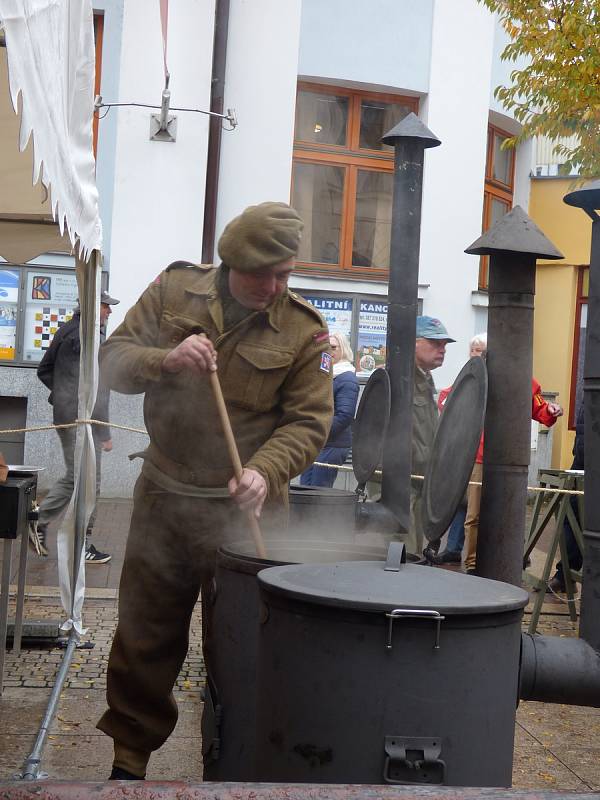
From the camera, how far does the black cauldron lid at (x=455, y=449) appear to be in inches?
136

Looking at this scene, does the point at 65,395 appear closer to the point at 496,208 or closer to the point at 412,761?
the point at 412,761

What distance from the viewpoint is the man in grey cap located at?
23.6ft

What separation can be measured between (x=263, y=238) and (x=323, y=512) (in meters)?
2.08

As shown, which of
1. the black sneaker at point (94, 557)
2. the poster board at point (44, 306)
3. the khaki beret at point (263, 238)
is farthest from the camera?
the poster board at point (44, 306)

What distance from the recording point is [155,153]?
35.7 ft

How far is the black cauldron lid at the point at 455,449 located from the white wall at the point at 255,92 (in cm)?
748

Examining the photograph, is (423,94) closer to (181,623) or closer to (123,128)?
(123,128)

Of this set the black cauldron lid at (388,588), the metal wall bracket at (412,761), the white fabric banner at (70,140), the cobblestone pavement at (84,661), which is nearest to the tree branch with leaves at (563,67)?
the white fabric banner at (70,140)

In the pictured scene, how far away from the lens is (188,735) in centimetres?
420

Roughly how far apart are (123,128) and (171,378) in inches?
322

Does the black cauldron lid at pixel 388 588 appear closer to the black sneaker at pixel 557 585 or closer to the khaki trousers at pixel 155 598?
the khaki trousers at pixel 155 598

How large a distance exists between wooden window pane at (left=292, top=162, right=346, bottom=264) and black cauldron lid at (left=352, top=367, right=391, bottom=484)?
6.80 m

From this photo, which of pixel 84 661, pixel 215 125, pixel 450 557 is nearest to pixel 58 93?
pixel 84 661

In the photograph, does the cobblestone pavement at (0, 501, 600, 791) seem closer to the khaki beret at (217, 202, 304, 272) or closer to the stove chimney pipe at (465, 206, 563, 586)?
the stove chimney pipe at (465, 206, 563, 586)
